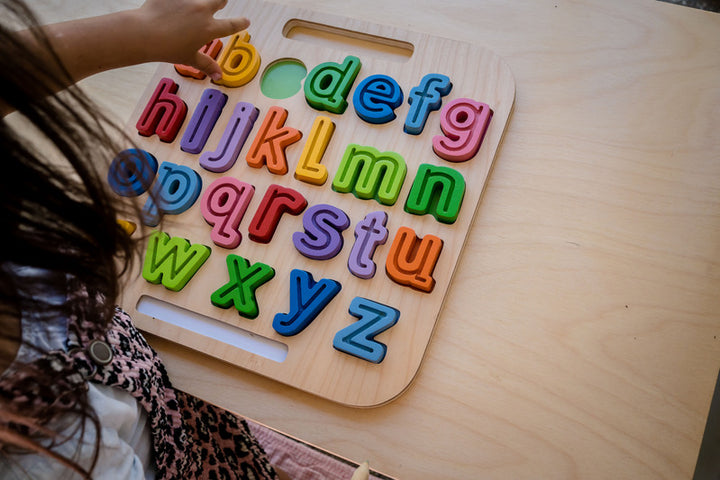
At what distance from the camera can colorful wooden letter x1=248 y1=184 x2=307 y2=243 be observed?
0.64 meters

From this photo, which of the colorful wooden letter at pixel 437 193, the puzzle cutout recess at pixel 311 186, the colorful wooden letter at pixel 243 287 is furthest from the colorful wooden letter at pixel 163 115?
the colorful wooden letter at pixel 437 193

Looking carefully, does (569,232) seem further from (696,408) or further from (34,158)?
(34,158)

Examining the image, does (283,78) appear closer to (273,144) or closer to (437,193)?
(273,144)

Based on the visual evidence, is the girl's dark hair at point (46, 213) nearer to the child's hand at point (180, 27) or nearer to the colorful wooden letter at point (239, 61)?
the child's hand at point (180, 27)

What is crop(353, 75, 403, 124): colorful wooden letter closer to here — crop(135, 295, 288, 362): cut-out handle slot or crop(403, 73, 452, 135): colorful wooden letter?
crop(403, 73, 452, 135): colorful wooden letter

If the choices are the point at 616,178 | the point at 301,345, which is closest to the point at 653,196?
the point at 616,178

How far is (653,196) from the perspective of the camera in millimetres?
599

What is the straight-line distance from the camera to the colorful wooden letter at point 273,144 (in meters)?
0.66

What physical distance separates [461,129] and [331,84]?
17 centimetres

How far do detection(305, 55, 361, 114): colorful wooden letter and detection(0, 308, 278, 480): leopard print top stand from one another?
12.9 inches

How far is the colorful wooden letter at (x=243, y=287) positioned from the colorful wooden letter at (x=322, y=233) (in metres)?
0.05

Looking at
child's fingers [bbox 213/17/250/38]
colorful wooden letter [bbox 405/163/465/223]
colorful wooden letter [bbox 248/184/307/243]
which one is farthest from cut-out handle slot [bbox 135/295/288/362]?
child's fingers [bbox 213/17/250/38]

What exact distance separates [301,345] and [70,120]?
1.01 ft

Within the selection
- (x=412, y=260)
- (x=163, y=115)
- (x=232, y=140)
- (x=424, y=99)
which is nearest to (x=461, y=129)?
(x=424, y=99)
